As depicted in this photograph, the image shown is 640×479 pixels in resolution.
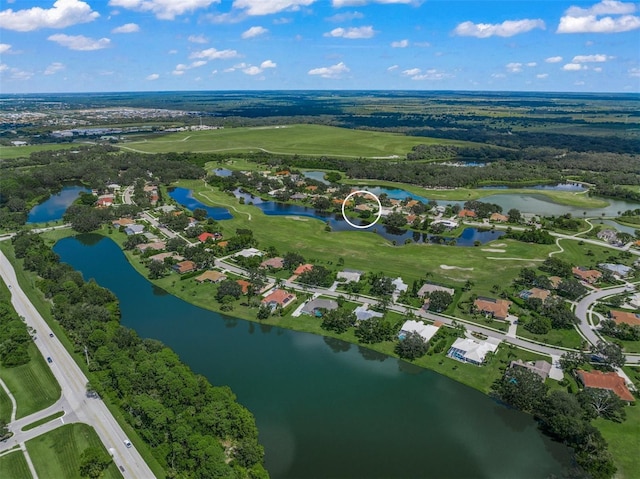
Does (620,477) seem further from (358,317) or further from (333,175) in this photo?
(333,175)

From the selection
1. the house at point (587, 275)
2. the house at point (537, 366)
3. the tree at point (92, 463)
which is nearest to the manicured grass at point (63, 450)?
the tree at point (92, 463)

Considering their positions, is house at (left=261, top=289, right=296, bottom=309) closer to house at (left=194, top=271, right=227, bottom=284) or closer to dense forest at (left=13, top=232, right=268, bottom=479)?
house at (left=194, top=271, right=227, bottom=284)

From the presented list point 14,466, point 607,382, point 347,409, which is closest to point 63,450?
point 14,466

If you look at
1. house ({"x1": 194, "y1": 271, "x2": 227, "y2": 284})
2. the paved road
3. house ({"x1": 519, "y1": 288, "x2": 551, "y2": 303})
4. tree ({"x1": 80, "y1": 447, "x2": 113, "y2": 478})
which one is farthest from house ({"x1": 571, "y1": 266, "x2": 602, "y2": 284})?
tree ({"x1": 80, "y1": 447, "x2": 113, "y2": 478})

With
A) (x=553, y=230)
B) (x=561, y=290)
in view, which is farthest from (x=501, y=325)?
(x=553, y=230)

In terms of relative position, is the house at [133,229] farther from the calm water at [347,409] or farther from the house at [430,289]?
the house at [430,289]

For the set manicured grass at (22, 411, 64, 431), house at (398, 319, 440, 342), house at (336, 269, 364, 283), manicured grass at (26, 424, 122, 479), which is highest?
house at (336, 269, 364, 283)
